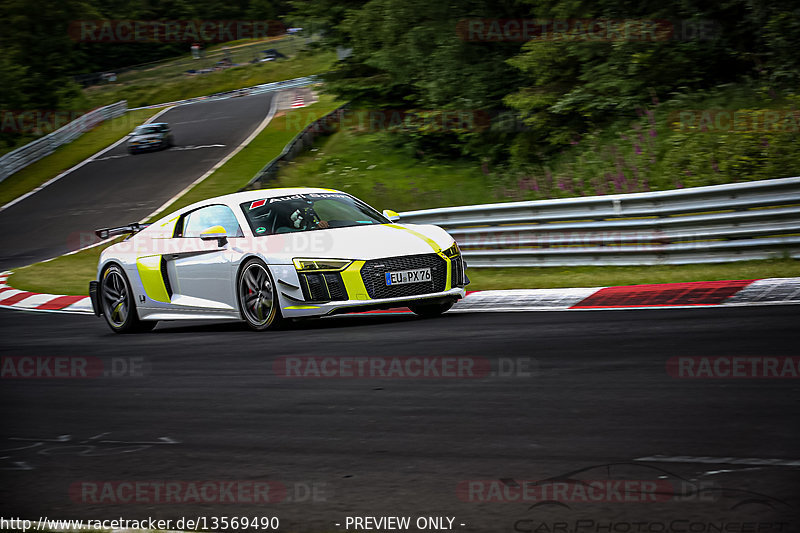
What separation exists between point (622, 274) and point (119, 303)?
5647mm

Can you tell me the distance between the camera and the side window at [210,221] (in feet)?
32.4

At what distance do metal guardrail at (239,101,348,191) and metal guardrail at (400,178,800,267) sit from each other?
12.7 metres

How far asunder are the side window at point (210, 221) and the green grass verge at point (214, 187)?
5943 millimetres

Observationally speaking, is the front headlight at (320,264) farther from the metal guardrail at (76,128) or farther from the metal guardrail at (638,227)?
the metal guardrail at (76,128)

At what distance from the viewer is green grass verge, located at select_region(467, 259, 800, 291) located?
33.4 feet

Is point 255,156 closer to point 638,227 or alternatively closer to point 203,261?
point 638,227

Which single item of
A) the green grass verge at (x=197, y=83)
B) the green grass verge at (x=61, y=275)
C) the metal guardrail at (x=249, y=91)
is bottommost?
the green grass verge at (x=61, y=275)

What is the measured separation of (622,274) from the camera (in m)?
11.2

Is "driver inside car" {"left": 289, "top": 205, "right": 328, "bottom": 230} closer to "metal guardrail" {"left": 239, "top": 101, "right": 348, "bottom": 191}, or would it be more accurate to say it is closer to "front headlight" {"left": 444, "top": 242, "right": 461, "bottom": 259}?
"front headlight" {"left": 444, "top": 242, "right": 461, "bottom": 259}

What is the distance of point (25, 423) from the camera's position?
5.92 m

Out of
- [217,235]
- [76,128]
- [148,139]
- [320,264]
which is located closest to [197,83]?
[76,128]

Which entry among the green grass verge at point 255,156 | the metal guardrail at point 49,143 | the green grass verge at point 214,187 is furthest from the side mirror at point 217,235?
the metal guardrail at point 49,143

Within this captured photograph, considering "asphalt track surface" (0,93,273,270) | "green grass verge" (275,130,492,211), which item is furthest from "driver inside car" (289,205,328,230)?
"asphalt track surface" (0,93,273,270)

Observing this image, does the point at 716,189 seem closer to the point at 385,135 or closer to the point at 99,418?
the point at 99,418
